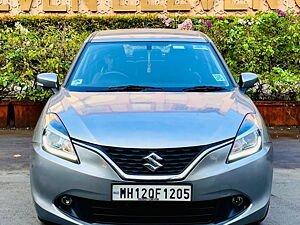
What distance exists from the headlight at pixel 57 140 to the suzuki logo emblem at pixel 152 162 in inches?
17.8

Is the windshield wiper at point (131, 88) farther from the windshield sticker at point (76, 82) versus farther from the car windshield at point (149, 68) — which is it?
the windshield sticker at point (76, 82)

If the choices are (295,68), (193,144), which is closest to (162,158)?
(193,144)

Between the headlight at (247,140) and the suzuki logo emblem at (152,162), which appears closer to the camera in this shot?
the suzuki logo emblem at (152,162)

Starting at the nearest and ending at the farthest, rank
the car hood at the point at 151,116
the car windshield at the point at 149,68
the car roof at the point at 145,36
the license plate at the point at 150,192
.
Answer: the license plate at the point at 150,192, the car hood at the point at 151,116, the car windshield at the point at 149,68, the car roof at the point at 145,36

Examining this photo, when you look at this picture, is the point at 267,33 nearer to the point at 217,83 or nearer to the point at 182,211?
the point at 217,83

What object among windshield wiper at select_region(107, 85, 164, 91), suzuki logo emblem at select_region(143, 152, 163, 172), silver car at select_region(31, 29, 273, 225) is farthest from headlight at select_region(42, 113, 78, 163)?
windshield wiper at select_region(107, 85, 164, 91)

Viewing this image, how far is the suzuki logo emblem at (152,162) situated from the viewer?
338cm

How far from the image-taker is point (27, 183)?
532 cm

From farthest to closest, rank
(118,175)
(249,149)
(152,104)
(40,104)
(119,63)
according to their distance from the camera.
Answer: (40,104) → (119,63) → (152,104) → (249,149) → (118,175)

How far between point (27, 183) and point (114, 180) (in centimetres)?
220

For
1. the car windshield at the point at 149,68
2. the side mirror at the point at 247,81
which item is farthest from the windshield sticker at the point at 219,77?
the side mirror at the point at 247,81

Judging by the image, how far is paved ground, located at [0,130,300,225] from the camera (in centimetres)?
438

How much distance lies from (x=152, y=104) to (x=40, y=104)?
4.42 m

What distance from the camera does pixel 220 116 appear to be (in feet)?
12.4
